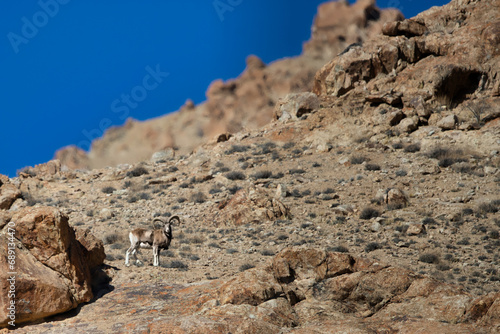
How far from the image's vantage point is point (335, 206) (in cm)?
1788

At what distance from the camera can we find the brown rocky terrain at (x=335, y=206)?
6691 mm

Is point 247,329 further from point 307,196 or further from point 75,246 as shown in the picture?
point 307,196

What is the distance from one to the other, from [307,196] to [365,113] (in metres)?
8.92

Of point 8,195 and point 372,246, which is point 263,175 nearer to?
point 372,246

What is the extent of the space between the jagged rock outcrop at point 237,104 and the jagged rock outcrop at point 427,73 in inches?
1164

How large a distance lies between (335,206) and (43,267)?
12.0 metres

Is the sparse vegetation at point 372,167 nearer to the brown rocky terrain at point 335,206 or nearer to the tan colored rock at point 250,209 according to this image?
the brown rocky terrain at point 335,206

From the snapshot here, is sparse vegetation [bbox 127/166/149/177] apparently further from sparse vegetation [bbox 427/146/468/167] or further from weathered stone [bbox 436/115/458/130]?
weathered stone [bbox 436/115/458/130]

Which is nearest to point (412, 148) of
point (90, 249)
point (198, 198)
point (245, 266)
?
point (198, 198)

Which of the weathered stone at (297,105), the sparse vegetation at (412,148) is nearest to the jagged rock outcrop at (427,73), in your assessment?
the weathered stone at (297,105)

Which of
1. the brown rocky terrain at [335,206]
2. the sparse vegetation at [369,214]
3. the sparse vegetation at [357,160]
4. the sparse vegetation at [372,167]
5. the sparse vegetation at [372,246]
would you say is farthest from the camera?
the sparse vegetation at [357,160]

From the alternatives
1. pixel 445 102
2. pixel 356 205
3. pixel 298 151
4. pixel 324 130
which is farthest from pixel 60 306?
pixel 445 102

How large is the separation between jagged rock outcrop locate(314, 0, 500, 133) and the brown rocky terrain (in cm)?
9

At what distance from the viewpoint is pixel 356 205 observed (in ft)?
58.2
